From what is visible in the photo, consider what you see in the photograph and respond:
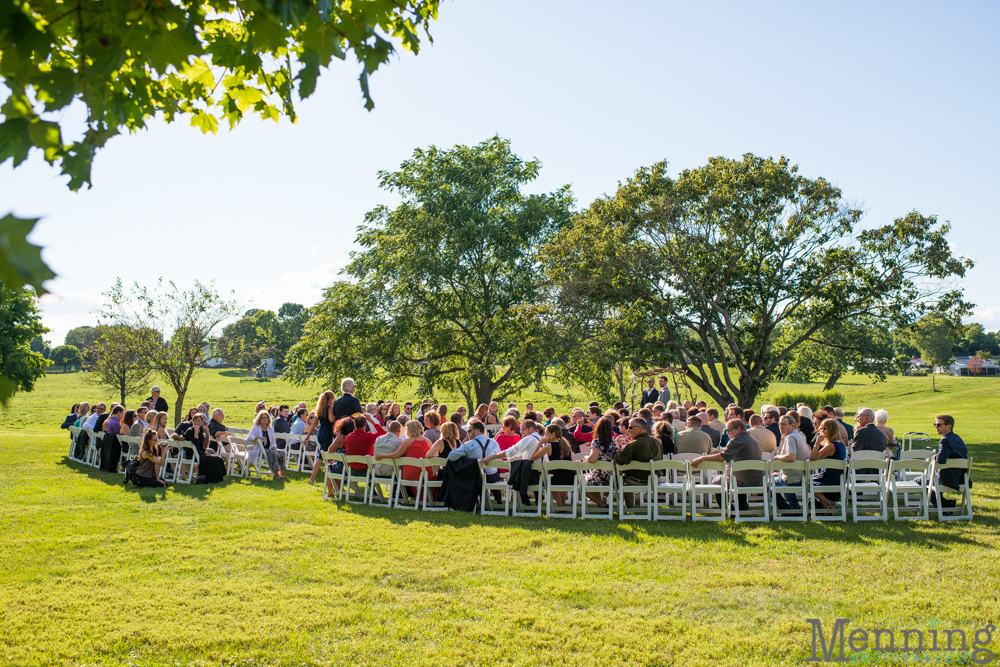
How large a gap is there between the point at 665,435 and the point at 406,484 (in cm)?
441

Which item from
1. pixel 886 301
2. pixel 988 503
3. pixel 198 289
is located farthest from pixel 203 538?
pixel 198 289

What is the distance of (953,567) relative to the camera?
6.95 metres

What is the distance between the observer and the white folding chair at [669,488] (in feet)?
30.8

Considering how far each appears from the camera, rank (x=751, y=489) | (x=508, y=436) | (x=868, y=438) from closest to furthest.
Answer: (x=751, y=489), (x=868, y=438), (x=508, y=436)

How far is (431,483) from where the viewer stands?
1073cm

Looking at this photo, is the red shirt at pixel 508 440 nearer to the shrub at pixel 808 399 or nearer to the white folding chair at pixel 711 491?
the white folding chair at pixel 711 491

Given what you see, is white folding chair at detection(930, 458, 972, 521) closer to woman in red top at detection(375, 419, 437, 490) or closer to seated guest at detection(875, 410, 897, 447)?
seated guest at detection(875, 410, 897, 447)

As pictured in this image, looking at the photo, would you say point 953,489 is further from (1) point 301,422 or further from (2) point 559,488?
(1) point 301,422

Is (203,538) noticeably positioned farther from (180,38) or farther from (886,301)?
(886,301)

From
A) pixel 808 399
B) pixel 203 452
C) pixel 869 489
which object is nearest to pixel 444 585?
pixel 869 489

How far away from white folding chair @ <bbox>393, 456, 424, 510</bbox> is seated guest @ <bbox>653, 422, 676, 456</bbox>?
3.95 m

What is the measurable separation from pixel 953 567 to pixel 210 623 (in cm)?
730

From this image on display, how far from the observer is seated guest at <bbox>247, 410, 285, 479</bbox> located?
13809mm

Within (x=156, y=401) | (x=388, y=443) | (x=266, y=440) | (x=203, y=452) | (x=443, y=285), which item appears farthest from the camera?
(x=443, y=285)
